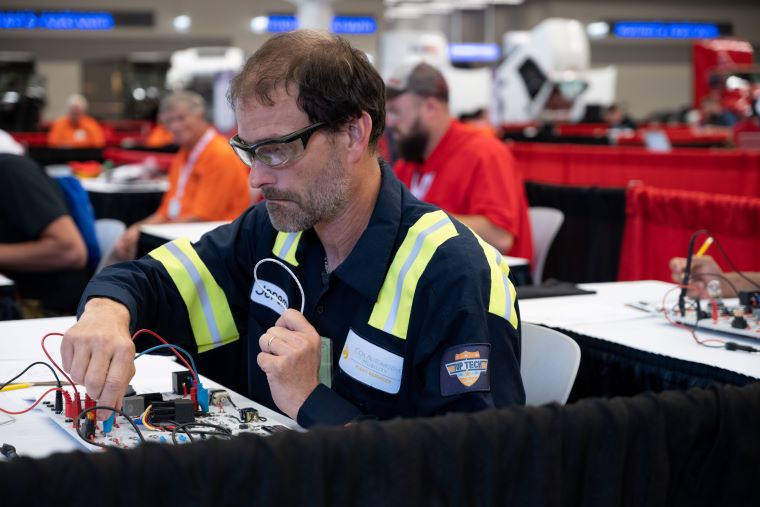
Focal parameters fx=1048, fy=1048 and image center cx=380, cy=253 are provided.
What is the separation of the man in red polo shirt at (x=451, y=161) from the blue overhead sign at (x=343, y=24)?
1886cm

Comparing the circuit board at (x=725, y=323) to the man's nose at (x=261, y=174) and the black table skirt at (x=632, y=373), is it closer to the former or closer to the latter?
the black table skirt at (x=632, y=373)

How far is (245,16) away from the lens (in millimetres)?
23203

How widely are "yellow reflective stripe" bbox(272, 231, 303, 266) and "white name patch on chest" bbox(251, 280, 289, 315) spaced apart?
67 mm

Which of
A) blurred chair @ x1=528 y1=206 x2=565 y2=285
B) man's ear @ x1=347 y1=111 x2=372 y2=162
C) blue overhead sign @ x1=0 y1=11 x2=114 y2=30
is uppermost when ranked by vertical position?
blue overhead sign @ x1=0 y1=11 x2=114 y2=30

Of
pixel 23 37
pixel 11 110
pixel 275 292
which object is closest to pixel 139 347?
pixel 275 292

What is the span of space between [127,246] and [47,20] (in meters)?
18.4

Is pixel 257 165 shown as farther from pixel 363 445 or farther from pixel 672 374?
pixel 672 374

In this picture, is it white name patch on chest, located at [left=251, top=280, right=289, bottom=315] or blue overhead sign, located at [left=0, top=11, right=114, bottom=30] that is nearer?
white name patch on chest, located at [left=251, top=280, right=289, bottom=315]

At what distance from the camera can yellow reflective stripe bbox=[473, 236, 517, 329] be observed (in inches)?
67.7

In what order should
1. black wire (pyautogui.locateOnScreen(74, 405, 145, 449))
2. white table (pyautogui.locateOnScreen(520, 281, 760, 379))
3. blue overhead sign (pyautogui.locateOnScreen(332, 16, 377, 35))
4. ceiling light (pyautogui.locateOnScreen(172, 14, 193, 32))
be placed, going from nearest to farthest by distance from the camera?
black wire (pyautogui.locateOnScreen(74, 405, 145, 449)) < white table (pyautogui.locateOnScreen(520, 281, 760, 379)) < ceiling light (pyautogui.locateOnScreen(172, 14, 193, 32)) < blue overhead sign (pyautogui.locateOnScreen(332, 16, 377, 35))

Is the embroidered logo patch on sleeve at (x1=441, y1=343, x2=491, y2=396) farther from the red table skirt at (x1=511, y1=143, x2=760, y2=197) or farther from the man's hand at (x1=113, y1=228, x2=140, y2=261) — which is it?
the red table skirt at (x1=511, y1=143, x2=760, y2=197)

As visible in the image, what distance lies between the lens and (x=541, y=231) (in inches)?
194

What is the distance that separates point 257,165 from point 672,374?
104cm

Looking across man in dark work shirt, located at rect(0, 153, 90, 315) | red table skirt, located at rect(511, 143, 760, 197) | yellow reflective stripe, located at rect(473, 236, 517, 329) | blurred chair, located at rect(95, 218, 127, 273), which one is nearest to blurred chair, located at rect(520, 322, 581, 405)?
yellow reflective stripe, located at rect(473, 236, 517, 329)
